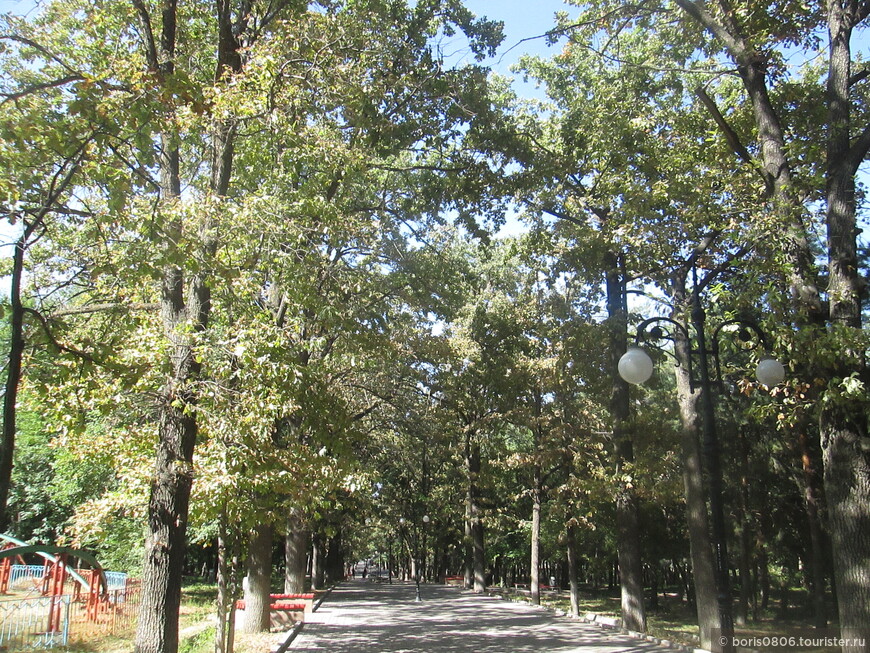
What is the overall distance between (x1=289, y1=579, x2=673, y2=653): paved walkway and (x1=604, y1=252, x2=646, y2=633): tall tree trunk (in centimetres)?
86

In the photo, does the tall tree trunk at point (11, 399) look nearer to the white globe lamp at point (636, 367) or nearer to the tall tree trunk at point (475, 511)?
the white globe lamp at point (636, 367)

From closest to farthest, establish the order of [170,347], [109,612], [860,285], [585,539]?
[860,285] < [170,347] < [109,612] < [585,539]

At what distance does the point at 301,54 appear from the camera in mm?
8680

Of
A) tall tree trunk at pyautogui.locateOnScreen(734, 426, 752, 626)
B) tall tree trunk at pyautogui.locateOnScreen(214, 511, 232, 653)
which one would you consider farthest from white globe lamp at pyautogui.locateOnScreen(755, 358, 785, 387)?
tall tree trunk at pyautogui.locateOnScreen(734, 426, 752, 626)

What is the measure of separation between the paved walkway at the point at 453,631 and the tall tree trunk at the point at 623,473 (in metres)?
0.86

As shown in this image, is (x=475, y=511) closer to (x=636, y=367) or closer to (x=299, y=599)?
(x=299, y=599)

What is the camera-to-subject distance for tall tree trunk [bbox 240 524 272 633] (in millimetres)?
13562

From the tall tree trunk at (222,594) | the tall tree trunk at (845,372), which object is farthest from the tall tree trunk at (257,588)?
the tall tree trunk at (845,372)

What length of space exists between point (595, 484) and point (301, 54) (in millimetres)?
11648

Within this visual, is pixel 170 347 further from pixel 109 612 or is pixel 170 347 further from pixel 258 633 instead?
pixel 109 612

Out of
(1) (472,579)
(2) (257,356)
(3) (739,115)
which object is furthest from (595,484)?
(1) (472,579)

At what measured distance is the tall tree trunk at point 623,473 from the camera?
1547 cm

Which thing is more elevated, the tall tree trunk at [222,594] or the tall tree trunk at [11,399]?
the tall tree trunk at [11,399]

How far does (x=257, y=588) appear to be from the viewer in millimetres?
13586
